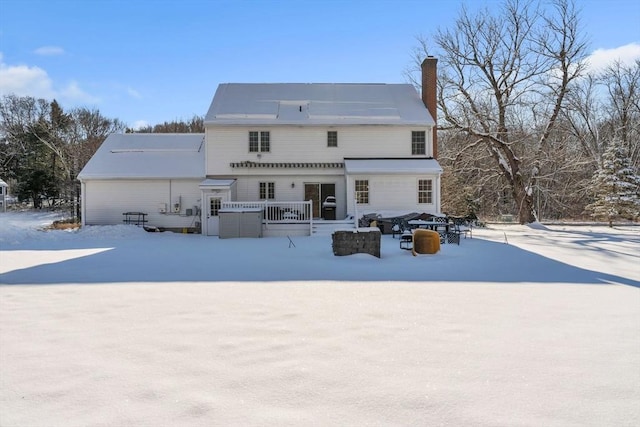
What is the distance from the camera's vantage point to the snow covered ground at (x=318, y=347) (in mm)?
3285

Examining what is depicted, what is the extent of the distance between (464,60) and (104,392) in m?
29.3

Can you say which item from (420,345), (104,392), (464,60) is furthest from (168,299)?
(464,60)

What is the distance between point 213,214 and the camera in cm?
2059

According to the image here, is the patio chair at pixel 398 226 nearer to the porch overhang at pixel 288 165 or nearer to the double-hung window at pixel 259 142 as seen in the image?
the porch overhang at pixel 288 165

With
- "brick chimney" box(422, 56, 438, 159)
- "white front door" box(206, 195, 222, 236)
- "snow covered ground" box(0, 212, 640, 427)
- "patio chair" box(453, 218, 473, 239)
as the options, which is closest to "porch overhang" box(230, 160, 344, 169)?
"white front door" box(206, 195, 222, 236)

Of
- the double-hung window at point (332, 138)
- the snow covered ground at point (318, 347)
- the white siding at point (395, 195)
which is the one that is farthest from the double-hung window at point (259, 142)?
the snow covered ground at point (318, 347)

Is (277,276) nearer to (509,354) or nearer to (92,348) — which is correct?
(92,348)

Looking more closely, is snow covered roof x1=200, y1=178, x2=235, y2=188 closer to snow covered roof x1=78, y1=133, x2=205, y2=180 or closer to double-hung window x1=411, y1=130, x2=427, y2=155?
snow covered roof x1=78, y1=133, x2=205, y2=180

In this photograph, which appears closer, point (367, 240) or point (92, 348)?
point (92, 348)

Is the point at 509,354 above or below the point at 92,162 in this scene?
below

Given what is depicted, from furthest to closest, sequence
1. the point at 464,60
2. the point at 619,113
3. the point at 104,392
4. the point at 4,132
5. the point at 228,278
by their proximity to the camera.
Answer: the point at 4,132 < the point at 619,113 < the point at 464,60 < the point at 228,278 < the point at 104,392

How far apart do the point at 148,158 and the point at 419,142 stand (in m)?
14.5

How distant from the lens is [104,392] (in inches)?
139

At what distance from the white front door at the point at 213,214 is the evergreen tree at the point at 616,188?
820 inches
